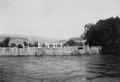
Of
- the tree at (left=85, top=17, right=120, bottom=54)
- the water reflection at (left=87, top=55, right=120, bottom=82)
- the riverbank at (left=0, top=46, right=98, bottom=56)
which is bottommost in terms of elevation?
the water reflection at (left=87, top=55, right=120, bottom=82)

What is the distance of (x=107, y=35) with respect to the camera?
5644cm

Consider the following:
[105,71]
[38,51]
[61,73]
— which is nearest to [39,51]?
[38,51]

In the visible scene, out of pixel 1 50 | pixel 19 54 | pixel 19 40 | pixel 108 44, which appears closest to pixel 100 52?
pixel 108 44

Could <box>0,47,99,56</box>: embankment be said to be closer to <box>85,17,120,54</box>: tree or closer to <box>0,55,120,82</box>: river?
<box>85,17,120,54</box>: tree

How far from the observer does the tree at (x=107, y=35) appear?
55.0 m

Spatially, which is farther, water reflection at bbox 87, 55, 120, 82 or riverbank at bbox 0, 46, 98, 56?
riverbank at bbox 0, 46, 98, 56

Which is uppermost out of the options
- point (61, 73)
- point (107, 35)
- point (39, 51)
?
point (107, 35)

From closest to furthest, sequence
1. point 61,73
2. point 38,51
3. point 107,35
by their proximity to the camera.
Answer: point 61,73 < point 107,35 < point 38,51

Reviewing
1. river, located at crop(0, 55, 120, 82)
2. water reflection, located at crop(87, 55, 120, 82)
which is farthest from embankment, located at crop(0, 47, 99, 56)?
water reflection, located at crop(87, 55, 120, 82)

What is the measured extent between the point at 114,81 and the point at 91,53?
5385cm

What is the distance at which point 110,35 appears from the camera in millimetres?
56125

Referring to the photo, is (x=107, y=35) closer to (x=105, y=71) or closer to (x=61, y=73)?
(x=105, y=71)

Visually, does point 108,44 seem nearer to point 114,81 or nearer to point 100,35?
point 100,35

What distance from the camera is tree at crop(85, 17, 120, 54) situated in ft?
181
